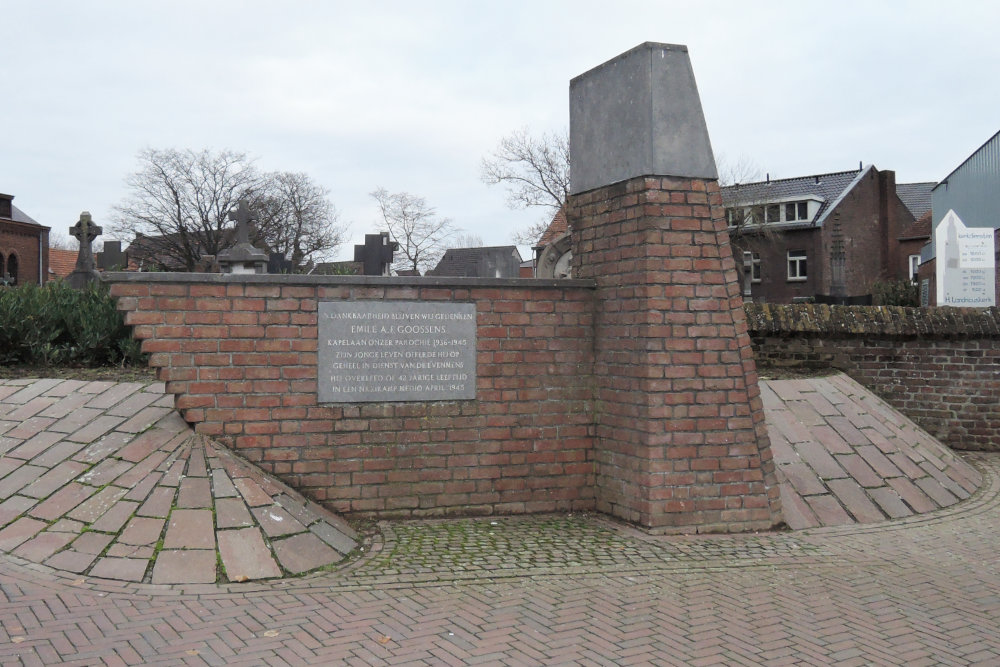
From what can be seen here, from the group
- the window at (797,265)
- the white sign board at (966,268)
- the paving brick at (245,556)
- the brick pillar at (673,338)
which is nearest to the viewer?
the paving brick at (245,556)

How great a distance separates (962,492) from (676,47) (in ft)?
16.2

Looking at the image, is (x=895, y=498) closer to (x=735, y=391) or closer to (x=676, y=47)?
(x=735, y=391)

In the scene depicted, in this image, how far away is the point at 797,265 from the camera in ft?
147

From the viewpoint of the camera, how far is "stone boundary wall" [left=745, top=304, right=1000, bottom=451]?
9477mm

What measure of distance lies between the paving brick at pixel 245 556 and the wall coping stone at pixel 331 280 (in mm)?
1826

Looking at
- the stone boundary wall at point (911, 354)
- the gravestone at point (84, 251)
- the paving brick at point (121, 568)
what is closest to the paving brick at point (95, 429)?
the paving brick at point (121, 568)

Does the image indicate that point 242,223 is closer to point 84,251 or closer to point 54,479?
point 84,251

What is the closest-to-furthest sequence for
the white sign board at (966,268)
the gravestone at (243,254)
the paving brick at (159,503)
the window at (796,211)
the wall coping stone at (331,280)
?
1. the paving brick at (159,503)
2. the wall coping stone at (331,280)
3. the gravestone at (243,254)
4. the white sign board at (966,268)
5. the window at (796,211)

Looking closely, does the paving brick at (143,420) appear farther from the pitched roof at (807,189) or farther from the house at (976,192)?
the pitched roof at (807,189)

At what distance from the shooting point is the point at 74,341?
8516 millimetres

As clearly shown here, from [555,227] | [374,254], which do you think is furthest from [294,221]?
[374,254]

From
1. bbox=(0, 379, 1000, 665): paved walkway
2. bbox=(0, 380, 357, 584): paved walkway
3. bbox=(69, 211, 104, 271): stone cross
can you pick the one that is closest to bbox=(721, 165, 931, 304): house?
bbox=(69, 211, 104, 271): stone cross

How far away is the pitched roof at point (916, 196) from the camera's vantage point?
173 feet

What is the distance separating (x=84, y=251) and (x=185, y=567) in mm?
12136
